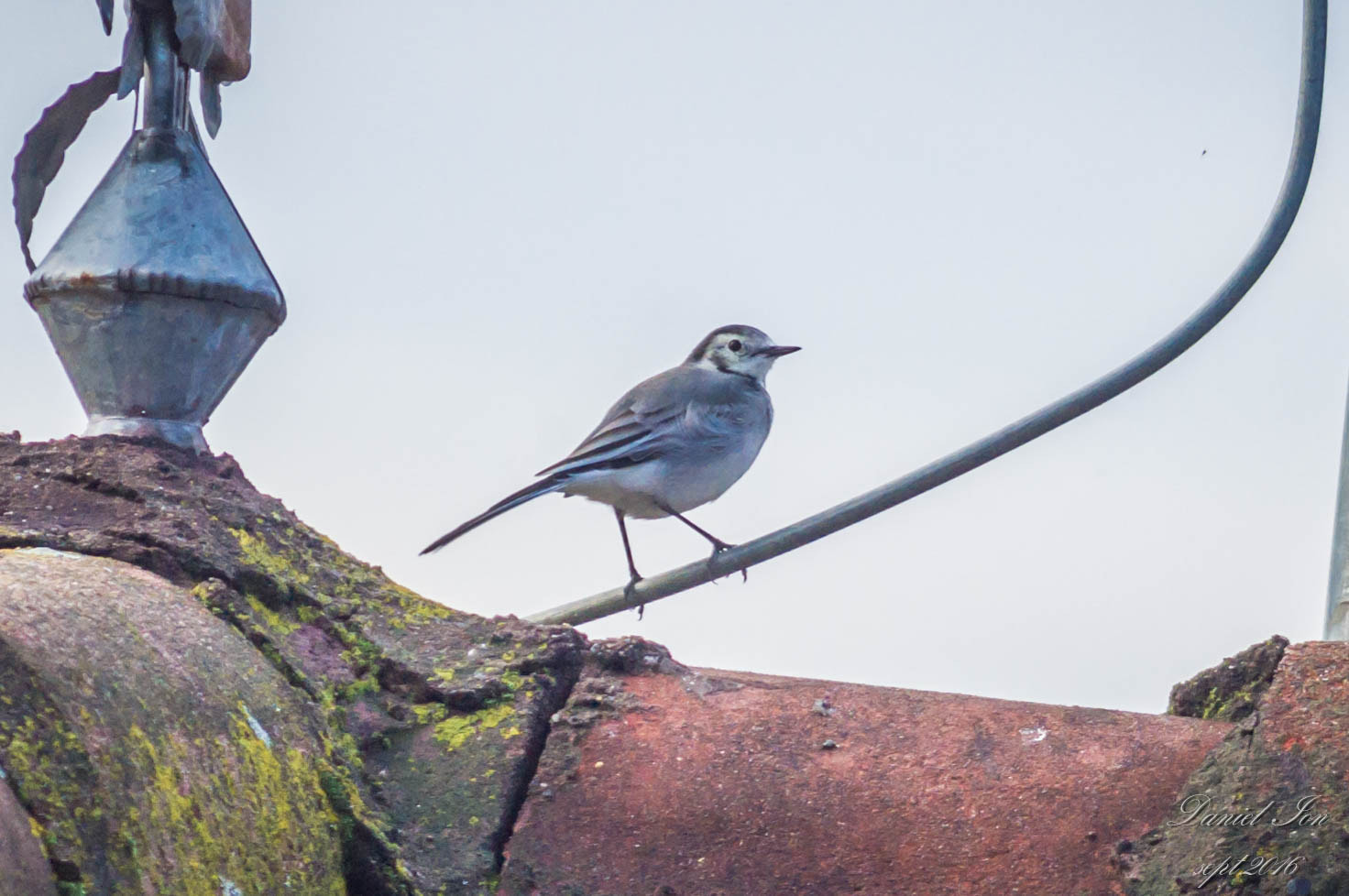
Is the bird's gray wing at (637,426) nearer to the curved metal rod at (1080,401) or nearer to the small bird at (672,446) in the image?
the small bird at (672,446)

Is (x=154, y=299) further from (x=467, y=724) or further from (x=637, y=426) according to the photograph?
(x=637, y=426)

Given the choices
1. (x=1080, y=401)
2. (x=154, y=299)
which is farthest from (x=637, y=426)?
(x=154, y=299)

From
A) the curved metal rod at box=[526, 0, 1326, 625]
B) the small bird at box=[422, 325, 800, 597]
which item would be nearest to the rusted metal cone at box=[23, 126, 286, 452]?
the curved metal rod at box=[526, 0, 1326, 625]

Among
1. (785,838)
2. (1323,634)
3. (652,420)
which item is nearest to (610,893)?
(785,838)

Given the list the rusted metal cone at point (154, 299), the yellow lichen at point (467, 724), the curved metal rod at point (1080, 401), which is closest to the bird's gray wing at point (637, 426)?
the curved metal rod at point (1080, 401)

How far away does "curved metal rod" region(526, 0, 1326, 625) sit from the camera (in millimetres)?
4059

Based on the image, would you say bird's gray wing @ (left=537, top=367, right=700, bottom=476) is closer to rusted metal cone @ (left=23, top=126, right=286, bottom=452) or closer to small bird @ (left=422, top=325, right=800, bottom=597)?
small bird @ (left=422, top=325, right=800, bottom=597)

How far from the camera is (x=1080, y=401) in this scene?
13.7ft

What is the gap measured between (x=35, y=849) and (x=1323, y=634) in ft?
10.8

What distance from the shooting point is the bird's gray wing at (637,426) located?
21.6ft

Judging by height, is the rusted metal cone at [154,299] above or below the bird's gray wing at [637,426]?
below

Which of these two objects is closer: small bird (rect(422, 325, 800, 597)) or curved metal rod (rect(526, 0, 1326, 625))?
curved metal rod (rect(526, 0, 1326, 625))

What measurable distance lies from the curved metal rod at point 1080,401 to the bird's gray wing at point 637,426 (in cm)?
213

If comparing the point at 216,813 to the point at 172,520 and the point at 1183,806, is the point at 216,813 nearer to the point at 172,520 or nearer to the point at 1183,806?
the point at 172,520
